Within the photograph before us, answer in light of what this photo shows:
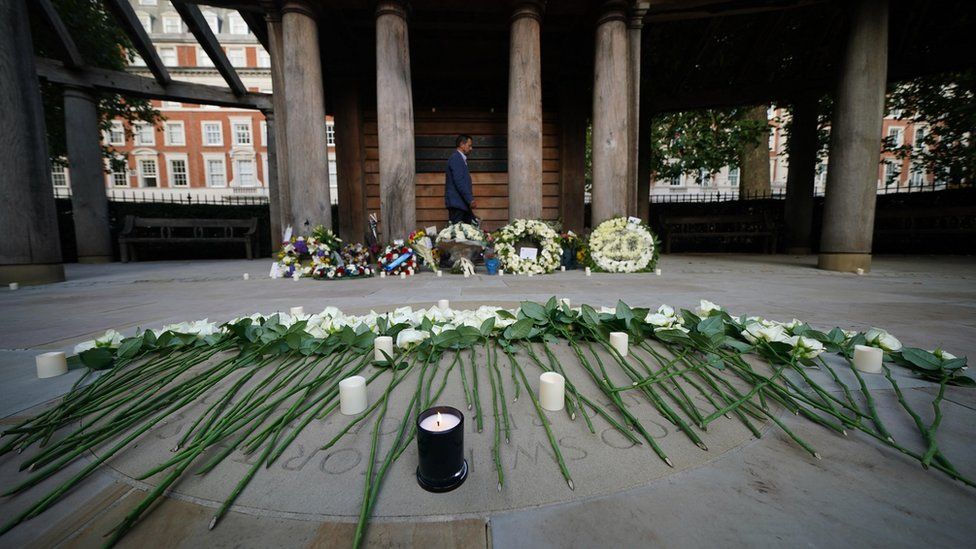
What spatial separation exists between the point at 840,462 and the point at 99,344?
8.19 feet

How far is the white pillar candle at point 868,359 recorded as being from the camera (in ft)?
4.32

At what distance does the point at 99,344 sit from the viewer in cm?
149

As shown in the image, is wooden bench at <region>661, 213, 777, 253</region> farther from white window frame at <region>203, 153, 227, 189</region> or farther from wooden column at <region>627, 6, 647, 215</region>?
white window frame at <region>203, 153, 227, 189</region>

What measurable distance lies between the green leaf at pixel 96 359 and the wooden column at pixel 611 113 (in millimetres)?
5344

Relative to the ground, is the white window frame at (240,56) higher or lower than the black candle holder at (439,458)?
higher

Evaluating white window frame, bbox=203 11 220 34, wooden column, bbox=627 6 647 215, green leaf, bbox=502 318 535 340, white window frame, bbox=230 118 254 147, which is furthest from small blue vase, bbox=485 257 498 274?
white window frame, bbox=203 11 220 34

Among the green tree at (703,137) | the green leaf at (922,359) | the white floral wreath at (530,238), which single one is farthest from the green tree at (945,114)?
the green leaf at (922,359)

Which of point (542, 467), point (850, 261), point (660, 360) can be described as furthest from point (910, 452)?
point (850, 261)

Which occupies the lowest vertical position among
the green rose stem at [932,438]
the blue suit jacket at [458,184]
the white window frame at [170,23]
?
the green rose stem at [932,438]

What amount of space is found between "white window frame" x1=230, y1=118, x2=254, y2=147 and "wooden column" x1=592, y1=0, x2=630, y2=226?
115ft

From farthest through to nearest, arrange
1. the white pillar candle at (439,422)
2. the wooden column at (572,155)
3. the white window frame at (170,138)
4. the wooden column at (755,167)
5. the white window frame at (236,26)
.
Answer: the white window frame at (236,26) → the white window frame at (170,138) → the wooden column at (755,167) → the wooden column at (572,155) → the white pillar candle at (439,422)

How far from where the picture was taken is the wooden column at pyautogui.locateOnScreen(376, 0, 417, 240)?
4.98m

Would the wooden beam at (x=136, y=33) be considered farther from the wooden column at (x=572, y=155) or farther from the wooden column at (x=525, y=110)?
the wooden column at (x=572, y=155)

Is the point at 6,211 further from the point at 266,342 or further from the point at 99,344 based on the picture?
the point at 266,342
